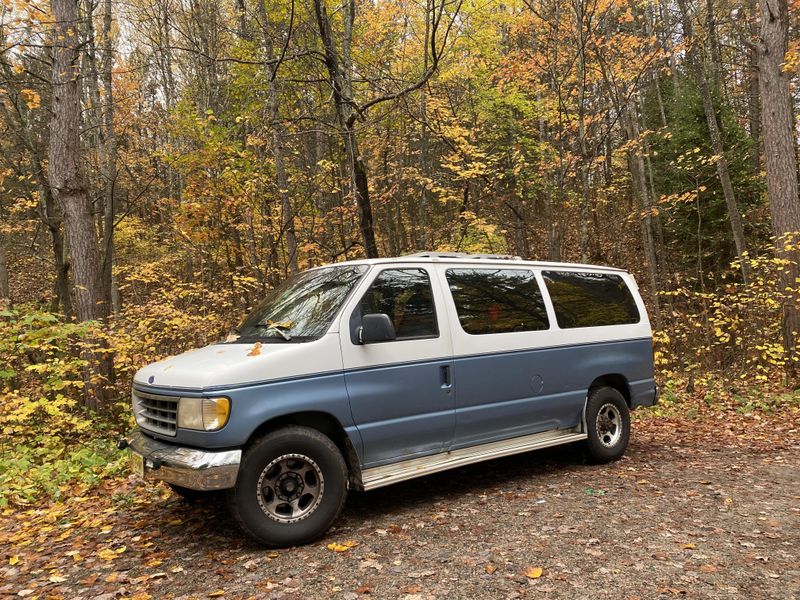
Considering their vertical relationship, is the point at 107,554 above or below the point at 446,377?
below

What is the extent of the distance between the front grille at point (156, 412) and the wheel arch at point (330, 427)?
29.4 inches

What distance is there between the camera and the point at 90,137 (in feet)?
62.5

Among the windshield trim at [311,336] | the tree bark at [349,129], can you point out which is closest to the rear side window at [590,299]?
the windshield trim at [311,336]

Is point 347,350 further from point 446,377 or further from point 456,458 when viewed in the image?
point 456,458

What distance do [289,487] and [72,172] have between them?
743 cm

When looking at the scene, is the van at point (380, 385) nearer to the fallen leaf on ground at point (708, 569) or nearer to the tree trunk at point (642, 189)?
the fallen leaf on ground at point (708, 569)

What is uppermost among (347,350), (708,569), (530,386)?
(347,350)

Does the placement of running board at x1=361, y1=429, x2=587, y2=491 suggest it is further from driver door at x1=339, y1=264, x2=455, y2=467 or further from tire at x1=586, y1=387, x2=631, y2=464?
tire at x1=586, y1=387, x2=631, y2=464

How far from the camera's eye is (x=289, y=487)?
4.02 meters

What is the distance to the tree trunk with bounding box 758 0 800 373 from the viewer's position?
10.2 m

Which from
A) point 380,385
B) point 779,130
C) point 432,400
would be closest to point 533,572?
point 432,400

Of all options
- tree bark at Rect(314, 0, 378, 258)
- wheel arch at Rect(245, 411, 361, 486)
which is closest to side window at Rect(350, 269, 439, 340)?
wheel arch at Rect(245, 411, 361, 486)

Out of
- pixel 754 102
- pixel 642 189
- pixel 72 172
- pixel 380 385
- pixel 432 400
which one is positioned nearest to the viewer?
pixel 380 385

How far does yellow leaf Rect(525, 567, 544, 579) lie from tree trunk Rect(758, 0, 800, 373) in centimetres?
909
